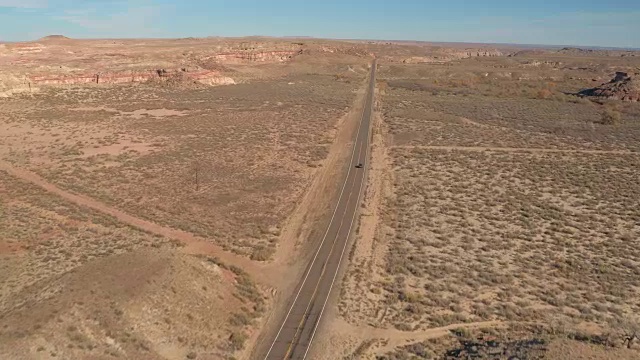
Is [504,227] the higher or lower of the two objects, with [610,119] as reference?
lower

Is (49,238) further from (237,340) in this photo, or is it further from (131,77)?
(131,77)

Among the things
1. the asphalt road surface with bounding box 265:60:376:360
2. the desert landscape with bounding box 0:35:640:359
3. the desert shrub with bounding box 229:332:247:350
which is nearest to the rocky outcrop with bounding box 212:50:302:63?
the desert landscape with bounding box 0:35:640:359

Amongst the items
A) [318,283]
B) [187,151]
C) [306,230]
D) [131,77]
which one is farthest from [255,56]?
[318,283]

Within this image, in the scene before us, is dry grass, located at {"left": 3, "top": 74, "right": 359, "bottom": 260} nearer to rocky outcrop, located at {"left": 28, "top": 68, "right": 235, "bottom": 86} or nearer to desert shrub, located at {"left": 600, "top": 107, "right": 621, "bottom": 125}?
rocky outcrop, located at {"left": 28, "top": 68, "right": 235, "bottom": 86}

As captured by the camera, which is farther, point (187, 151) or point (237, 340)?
point (187, 151)

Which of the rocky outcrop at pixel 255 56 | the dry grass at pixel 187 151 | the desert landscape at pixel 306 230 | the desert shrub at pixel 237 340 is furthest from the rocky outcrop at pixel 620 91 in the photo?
the desert shrub at pixel 237 340

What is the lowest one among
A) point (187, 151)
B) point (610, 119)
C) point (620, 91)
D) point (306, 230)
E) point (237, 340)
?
point (237, 340)

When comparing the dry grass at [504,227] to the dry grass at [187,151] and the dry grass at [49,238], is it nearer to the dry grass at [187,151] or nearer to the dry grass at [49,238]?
the dry grass at [187,151]

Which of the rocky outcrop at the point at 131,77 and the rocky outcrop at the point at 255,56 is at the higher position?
the rocky outcrop at the point at 255,56
